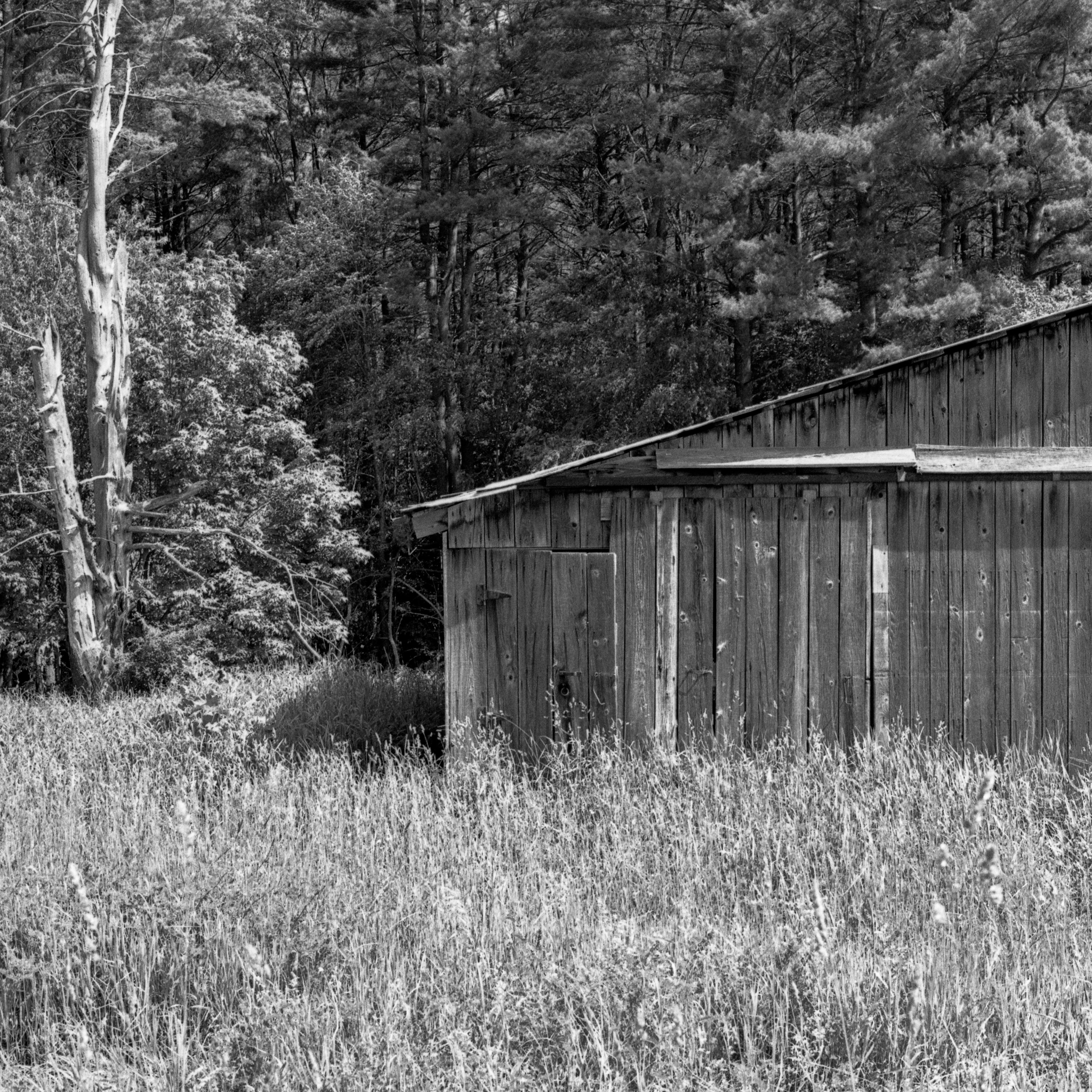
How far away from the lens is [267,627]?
15.7m

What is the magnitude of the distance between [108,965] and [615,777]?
3.64 m

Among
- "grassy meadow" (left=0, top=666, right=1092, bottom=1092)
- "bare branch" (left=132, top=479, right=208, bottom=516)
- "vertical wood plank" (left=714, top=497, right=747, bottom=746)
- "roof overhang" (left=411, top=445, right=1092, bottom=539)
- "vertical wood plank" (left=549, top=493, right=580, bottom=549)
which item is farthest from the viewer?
"bare branch" (left=132, top=479, right=208, bottom=516)

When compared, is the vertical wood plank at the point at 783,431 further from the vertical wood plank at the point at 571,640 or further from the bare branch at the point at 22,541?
the bare branch at the point at 22,541

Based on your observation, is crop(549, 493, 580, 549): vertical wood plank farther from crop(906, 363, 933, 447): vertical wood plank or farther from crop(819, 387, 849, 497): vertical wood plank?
crop(906, 363, 933, 447): vertical wood plank

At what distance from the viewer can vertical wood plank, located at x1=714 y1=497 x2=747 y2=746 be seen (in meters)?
8.09

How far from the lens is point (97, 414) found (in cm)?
1355

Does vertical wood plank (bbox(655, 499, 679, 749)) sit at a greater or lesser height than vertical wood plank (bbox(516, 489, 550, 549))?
lesser

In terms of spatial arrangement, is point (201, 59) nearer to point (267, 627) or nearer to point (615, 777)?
point (267, 627)

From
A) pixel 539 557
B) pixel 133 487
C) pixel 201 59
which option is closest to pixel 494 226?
pixel 201 59

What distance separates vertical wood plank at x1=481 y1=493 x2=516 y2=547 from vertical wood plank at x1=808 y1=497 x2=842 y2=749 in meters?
2.14

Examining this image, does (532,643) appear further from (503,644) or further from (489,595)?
(489,595)

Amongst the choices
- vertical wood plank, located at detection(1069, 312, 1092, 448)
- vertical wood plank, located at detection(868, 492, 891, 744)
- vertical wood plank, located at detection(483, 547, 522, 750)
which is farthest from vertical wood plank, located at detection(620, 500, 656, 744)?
vertical wood plank, located at detection(1069, 312, 1092, 448)

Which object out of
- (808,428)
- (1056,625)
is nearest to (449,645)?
(808,428)

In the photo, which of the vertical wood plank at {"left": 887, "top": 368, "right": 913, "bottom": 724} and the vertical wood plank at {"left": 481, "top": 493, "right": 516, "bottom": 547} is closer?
the vertical wood plank at {"left": 887, "top": 368, "right": 913, "bottom": 724}
